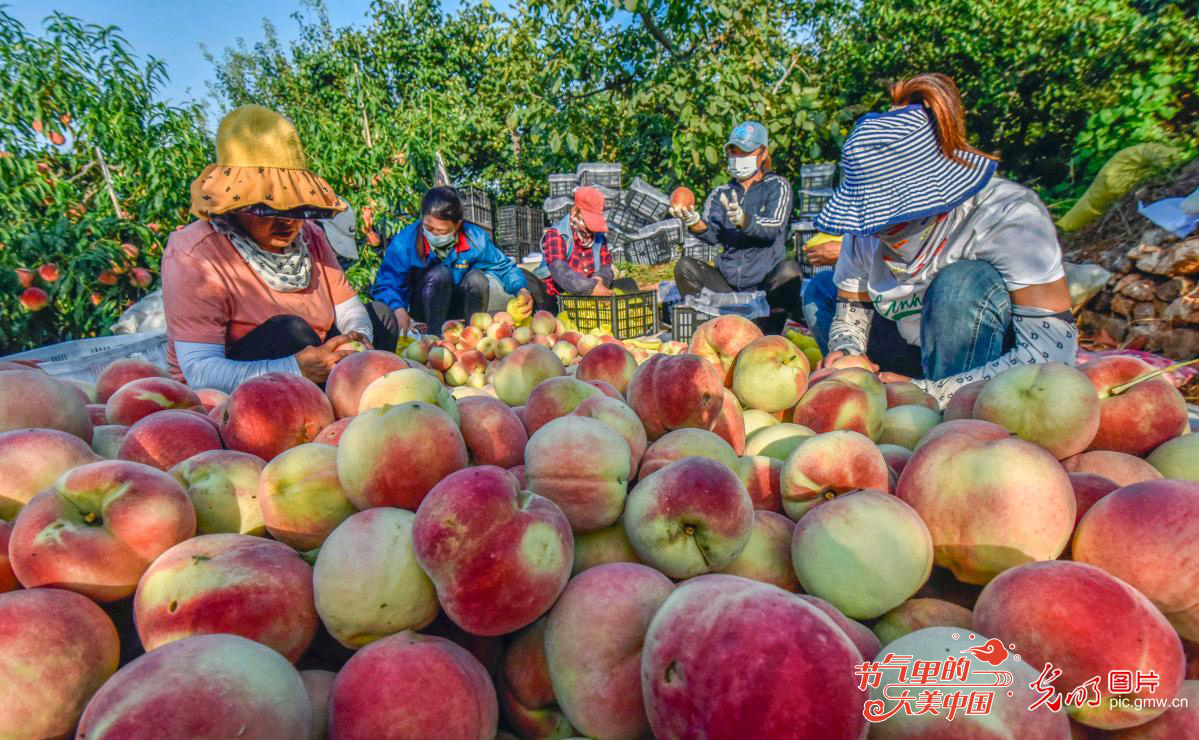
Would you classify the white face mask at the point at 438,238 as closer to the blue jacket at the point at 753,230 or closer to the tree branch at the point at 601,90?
the blue jacket at the point at 753,230

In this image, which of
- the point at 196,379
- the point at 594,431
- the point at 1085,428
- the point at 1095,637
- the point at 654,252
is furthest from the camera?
the point at 654,252

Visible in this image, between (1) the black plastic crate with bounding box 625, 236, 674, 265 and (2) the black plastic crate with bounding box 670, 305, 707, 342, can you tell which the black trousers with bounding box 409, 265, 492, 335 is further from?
(1) the black plastic crate with bounding box 625, 236, 674, 265

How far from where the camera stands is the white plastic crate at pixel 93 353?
324 cm

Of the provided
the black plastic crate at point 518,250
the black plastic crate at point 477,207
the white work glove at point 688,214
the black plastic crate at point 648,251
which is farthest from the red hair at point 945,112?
the black plastic crate at point 518,250

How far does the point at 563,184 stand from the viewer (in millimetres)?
11117

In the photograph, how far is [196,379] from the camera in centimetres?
295

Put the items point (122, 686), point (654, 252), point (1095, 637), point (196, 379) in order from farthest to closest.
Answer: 1. point (654, 252)
2. point (196, 379)
3. point (1095, 637)
4. point (122, 686)

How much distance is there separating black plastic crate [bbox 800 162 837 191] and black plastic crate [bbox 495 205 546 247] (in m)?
5.42

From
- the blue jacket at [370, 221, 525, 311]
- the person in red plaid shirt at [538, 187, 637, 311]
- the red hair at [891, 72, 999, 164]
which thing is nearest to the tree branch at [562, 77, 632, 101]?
the person in red plaid shirt at [538, 187, 637, 311]

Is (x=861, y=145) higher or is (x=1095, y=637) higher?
(x=861, y=145)

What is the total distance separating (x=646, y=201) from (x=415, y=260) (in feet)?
19.8

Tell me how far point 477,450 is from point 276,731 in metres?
0.74

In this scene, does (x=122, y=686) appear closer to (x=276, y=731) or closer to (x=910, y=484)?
(x=276, y=731)

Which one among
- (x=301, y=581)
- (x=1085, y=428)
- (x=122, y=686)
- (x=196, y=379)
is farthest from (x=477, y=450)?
(x=196, y=379)
